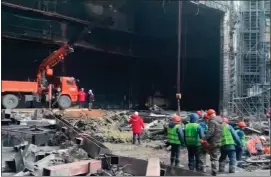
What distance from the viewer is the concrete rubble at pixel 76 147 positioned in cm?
864

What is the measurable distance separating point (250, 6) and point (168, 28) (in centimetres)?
785

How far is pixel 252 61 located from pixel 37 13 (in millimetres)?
17138

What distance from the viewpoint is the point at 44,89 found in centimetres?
2548

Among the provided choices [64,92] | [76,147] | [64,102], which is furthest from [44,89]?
[76,147]

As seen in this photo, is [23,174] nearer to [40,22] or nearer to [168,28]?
[40,22]

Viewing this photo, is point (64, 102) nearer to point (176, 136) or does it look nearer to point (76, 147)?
point (76, 147)

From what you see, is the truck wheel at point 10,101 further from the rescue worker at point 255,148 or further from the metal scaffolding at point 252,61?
the rescue worker at point 255,148

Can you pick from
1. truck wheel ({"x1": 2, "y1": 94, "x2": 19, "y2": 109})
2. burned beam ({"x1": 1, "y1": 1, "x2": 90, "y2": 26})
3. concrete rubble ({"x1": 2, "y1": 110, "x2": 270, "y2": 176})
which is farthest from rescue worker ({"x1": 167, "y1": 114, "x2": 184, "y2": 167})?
burned beam ({"x1": 1, "y1": 1, "x2": 90, "y2": 26})

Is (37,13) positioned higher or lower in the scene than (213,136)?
higher

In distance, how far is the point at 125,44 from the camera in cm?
3769

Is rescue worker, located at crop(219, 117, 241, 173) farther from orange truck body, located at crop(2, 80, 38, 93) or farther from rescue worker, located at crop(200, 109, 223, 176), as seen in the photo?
orange truck body, located at crop(2, 80, 38, 93)

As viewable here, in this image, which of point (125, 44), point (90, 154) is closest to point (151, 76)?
point (125, 44)

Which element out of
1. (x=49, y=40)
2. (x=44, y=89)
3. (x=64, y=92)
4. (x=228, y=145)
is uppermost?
(x=49, y=40)

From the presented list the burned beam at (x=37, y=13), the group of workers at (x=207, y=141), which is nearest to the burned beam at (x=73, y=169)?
the group of workers at (x=207, y=141)
